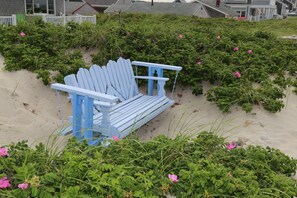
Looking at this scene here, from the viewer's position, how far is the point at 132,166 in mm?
2420

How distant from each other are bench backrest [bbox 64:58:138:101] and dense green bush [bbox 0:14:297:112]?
35.7 inches

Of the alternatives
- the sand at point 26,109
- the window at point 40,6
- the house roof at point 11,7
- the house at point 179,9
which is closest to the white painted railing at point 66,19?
the house roof at point 11,7

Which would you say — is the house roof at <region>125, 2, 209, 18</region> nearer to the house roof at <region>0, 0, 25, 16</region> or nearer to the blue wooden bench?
the house roof at <region>0, 0, 25, 16</region>

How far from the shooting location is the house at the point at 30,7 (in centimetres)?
1956

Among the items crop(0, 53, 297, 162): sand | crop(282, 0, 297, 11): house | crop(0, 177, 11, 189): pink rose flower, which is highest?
crop(282, 0, 297, 11): house

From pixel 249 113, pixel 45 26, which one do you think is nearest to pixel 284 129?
pixel 249 113

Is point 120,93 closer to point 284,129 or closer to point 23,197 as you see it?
point 284,129

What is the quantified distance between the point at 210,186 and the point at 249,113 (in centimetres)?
287

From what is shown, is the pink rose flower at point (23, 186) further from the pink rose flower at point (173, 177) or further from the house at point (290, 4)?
the house at point (290, 4)

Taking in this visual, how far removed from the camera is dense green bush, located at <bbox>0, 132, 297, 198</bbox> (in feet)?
7.05

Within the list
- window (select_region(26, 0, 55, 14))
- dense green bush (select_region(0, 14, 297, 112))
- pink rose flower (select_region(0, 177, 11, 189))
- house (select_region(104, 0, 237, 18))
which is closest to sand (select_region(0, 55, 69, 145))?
dense green bush (select_region(0, 14, 297, 112))

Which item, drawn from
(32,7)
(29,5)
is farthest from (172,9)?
(29,5)

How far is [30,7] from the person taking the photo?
2062cm

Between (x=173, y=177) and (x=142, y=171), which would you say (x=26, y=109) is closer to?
(x=142, y=171)
